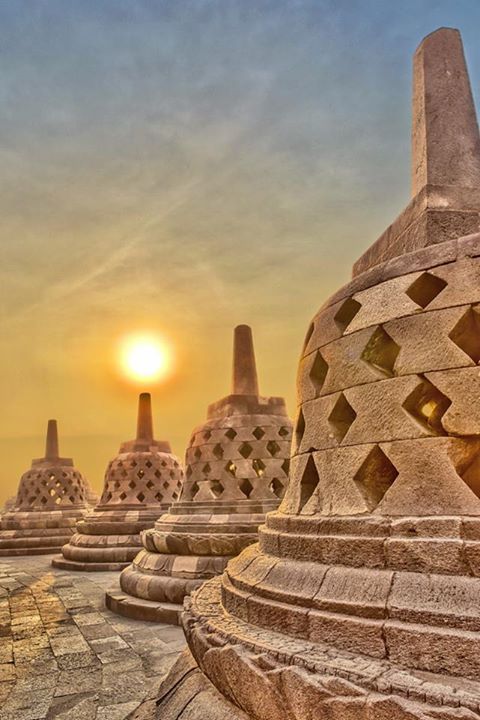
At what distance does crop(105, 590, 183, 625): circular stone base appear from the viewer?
588 centimetres

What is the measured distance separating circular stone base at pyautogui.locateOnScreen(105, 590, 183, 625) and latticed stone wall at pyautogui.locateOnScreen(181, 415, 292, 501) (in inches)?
64.3

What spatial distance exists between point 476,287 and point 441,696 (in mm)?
1664

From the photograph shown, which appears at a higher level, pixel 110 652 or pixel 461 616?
pixel 461 616

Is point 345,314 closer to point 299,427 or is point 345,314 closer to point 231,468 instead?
point 299,427

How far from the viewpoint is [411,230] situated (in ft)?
9.80

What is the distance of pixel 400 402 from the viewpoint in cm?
244

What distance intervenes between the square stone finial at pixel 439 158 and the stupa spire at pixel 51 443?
15.0m

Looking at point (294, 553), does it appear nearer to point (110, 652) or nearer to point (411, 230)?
point (411, 230)

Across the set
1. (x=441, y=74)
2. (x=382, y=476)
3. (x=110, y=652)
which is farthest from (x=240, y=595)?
(x=441, y=74)

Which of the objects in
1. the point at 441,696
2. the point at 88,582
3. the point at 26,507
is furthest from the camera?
the point at 26,507

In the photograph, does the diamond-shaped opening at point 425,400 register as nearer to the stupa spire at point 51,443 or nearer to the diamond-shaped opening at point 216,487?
the diamond-shaped opening at point 216,487

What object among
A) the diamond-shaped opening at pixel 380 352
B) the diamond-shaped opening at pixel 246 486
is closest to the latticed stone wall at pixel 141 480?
the diamond-shaped opening at pixel 246 486

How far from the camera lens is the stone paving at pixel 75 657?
3.59m

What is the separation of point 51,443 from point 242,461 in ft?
36.8
